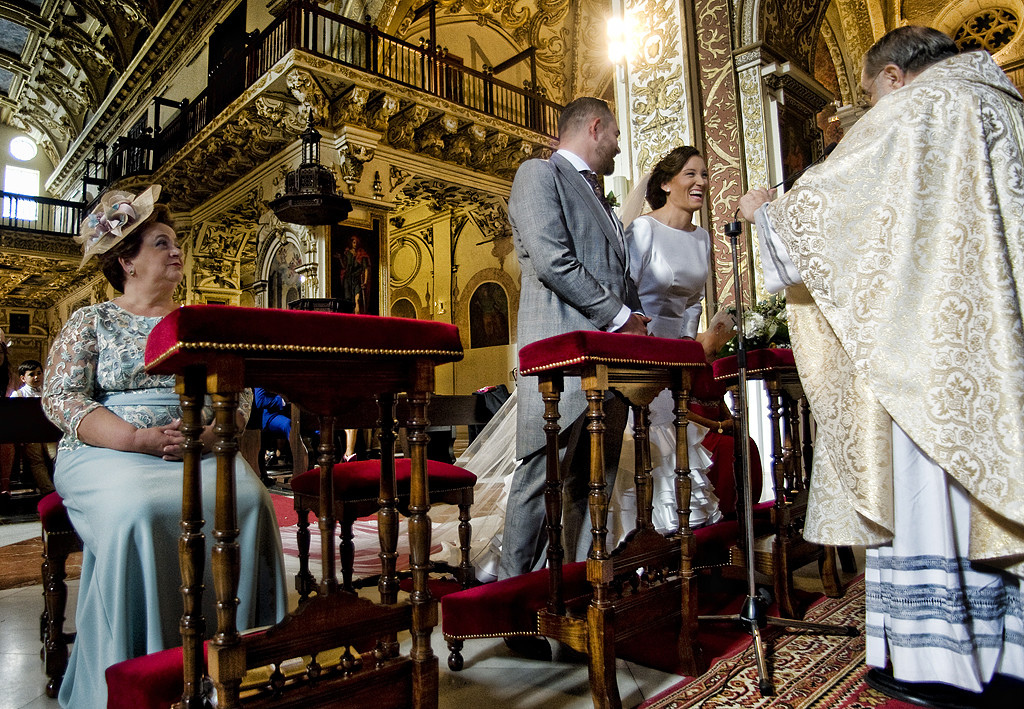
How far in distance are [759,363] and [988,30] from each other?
9.63 m

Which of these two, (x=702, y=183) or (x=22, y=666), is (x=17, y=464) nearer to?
(x=22, y=666)

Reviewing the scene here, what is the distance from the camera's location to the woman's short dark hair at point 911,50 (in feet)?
6.27

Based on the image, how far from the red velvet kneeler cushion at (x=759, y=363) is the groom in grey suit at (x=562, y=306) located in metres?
0.54

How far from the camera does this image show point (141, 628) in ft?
5.53

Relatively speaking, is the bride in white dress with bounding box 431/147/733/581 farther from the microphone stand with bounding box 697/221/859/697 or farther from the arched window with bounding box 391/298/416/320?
the arched window with bounding box 391/298/416/320

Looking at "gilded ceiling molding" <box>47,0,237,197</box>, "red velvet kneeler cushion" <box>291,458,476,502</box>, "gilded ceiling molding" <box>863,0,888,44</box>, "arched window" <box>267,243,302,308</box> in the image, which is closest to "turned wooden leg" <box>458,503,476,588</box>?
"red velvet kneeler cushion" <box>291,458,476,502</box>

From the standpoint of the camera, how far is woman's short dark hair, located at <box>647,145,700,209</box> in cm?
305

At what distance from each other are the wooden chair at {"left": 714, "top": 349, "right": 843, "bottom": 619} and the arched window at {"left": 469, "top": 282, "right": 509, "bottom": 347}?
11616 mm

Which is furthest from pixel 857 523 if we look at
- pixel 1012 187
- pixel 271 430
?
pixel 271 430

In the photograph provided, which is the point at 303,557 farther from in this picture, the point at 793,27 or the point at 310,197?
the point at 310,197

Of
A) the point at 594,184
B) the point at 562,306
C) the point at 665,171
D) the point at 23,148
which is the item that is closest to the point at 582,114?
the point at 594,184

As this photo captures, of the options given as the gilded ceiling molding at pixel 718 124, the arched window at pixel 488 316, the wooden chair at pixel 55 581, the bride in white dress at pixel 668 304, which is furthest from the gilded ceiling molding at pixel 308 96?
the wooden chair at pixel 55 581

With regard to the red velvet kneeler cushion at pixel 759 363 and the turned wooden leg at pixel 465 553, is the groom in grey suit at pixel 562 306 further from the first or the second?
the red velvet kneeler cushion at pixel 759 363

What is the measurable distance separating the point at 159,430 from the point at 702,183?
94.6 inches
